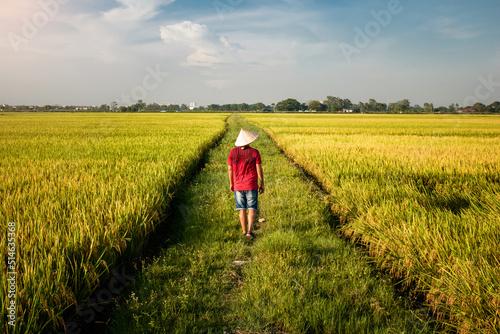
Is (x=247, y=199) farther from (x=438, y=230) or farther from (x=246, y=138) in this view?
(x=438, y=230)

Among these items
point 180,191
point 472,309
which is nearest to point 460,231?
point 472,309

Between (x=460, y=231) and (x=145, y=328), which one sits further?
(x=460, y=231)

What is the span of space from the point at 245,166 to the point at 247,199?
53cm

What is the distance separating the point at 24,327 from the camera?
1795 millimetres

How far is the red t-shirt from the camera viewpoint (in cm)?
418

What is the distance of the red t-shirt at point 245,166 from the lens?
418 cm

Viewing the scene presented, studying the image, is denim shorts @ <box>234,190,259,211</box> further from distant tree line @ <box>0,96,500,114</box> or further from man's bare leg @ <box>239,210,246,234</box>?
distant tree line @ <box>0,96,500,114</box>

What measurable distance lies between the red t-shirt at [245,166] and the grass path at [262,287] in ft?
2.50

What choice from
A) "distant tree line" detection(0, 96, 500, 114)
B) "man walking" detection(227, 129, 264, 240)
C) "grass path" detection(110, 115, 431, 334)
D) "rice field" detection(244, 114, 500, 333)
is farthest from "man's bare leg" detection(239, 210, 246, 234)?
"distant tree line" detection(0, 96, 500, 114)

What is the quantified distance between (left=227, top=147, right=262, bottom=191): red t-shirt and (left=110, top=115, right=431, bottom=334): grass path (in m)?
0.76

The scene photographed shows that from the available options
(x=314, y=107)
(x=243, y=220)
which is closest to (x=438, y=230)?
(x=243, y=220)

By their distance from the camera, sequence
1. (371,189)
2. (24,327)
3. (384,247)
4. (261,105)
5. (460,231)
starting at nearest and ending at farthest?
(24,327), (460,231), (384,247), (371,189), (261,105)

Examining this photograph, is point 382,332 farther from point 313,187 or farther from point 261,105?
point 261,105

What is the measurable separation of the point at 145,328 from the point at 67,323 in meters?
0.58
